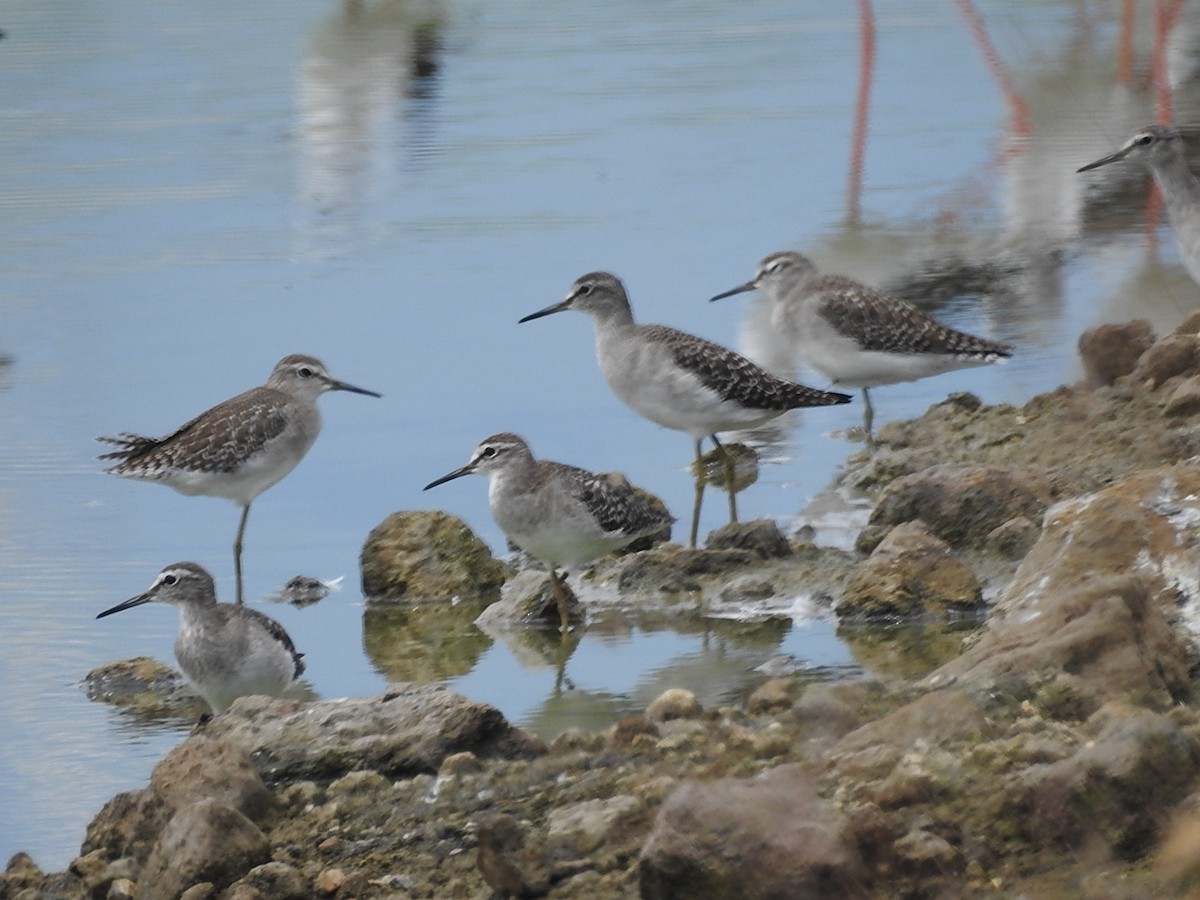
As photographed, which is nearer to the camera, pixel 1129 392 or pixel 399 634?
pixel 399 634

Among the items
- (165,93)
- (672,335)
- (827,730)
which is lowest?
(165,93)

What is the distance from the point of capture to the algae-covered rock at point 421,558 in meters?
8.62

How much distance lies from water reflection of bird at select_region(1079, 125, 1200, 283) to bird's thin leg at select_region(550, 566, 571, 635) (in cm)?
490

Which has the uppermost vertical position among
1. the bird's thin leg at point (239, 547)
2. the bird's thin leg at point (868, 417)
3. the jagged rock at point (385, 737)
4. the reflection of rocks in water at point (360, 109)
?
the jagged rock at point (385, 737)

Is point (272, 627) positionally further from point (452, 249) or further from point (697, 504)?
point (452, 249)

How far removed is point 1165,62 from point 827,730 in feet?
47.6

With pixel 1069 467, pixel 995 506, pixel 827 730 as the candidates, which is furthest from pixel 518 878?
pixel 1069 467

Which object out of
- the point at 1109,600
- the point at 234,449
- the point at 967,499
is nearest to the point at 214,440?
the point at 234,449

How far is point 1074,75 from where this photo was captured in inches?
782

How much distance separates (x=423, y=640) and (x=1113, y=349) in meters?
3.93

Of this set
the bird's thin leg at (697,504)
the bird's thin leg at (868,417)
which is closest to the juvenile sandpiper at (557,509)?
the bird's thin leg at (697,504)

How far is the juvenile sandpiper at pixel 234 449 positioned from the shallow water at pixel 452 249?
29 cm

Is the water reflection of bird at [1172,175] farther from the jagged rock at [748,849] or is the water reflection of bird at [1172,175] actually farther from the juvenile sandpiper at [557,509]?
the jagged rock at [748,849]

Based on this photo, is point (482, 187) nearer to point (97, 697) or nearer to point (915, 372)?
point (915, 372)
